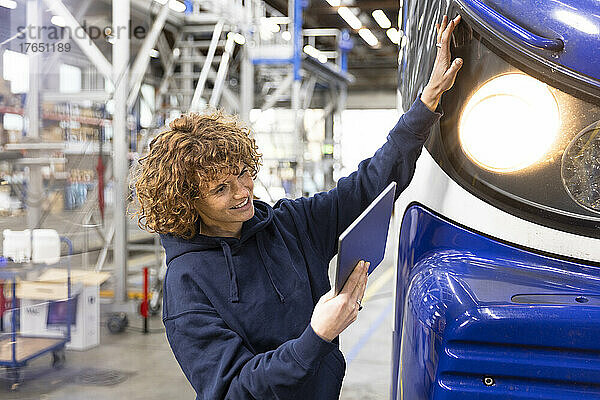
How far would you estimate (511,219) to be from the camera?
113 centimetres

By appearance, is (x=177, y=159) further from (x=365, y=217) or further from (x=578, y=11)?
(x=578, y=11)

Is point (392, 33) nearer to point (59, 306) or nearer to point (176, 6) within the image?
point (176, 6)

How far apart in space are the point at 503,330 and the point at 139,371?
387 cm

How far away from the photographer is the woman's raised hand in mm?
1124

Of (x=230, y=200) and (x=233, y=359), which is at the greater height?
(x=230, y=200)

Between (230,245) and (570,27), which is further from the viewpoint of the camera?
(230,245)

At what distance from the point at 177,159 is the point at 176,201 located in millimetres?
92

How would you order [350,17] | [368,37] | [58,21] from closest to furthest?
[58,21], [350,17], [368,37]

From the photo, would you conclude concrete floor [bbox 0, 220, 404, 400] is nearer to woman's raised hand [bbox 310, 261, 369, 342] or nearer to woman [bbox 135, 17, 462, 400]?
woman [bbox 135, 17, 462, 400]

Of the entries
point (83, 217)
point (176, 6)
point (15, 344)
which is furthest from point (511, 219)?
point (176, 6)

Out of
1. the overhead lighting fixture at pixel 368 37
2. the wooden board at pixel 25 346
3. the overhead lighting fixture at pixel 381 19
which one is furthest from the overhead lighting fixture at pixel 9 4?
the overhead lighting fixture at pixel 368 37

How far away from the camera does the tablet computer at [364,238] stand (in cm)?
100

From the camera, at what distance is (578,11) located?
1.03 meters

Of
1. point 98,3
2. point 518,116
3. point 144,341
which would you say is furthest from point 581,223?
point 98,3
